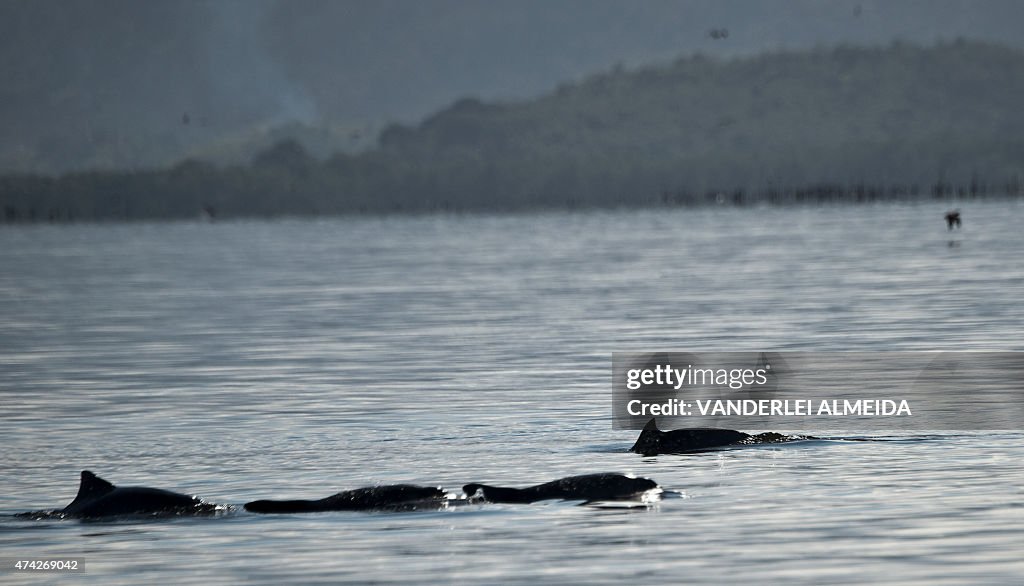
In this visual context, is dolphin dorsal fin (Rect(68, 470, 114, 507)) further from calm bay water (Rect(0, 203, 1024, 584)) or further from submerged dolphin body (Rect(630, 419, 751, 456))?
submerged dolphin body (Rect(630, 419, 751, 456))

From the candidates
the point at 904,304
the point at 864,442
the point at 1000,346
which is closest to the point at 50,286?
the point at 904,304

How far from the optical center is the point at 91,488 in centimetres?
2550

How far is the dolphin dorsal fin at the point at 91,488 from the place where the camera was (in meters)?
25.5

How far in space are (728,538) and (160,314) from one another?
59.1 meters

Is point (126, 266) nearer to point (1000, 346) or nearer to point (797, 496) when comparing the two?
point (1000, 346)

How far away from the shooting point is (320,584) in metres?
20.9

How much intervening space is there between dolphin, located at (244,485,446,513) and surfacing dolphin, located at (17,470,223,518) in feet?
2.57

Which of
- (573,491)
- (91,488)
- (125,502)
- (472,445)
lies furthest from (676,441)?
(91,488)

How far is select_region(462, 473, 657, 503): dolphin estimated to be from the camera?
25547 mm
